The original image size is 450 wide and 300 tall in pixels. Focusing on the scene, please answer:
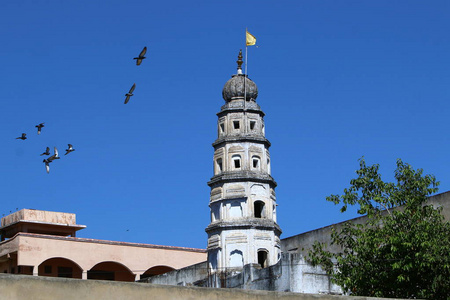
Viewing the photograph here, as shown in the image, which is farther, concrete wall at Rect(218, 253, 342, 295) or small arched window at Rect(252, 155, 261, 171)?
small arched window at Rect(252, 155, 261, 171)

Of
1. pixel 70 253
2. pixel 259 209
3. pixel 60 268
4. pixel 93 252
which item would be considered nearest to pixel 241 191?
pixel 259 209

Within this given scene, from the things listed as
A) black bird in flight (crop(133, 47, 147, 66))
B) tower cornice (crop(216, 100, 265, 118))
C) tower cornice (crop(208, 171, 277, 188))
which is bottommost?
tower cornice (crop(208, 171, 277, 188))

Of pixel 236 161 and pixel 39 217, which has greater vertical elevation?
pixel 236 161

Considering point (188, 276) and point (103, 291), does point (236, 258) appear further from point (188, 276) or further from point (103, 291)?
point (103, 291)

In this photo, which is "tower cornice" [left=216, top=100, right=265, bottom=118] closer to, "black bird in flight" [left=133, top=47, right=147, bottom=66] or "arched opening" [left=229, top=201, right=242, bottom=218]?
"arched opening" [left=229, top=201, right=242, bottom=218]

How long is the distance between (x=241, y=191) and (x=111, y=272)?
11823mm

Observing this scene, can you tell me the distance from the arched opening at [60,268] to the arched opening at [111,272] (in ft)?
4.55

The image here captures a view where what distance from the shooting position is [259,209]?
127ft

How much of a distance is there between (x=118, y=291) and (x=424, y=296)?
10.9 meters

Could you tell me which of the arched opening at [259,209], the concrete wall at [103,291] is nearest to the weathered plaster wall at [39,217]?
the arched opening at [259,209]

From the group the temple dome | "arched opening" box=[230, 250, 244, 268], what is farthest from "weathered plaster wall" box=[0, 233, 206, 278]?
the temple dome

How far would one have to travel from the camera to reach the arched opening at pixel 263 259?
37.3m

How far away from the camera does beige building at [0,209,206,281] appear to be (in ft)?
136

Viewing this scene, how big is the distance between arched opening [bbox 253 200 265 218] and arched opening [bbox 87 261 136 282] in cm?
1030
